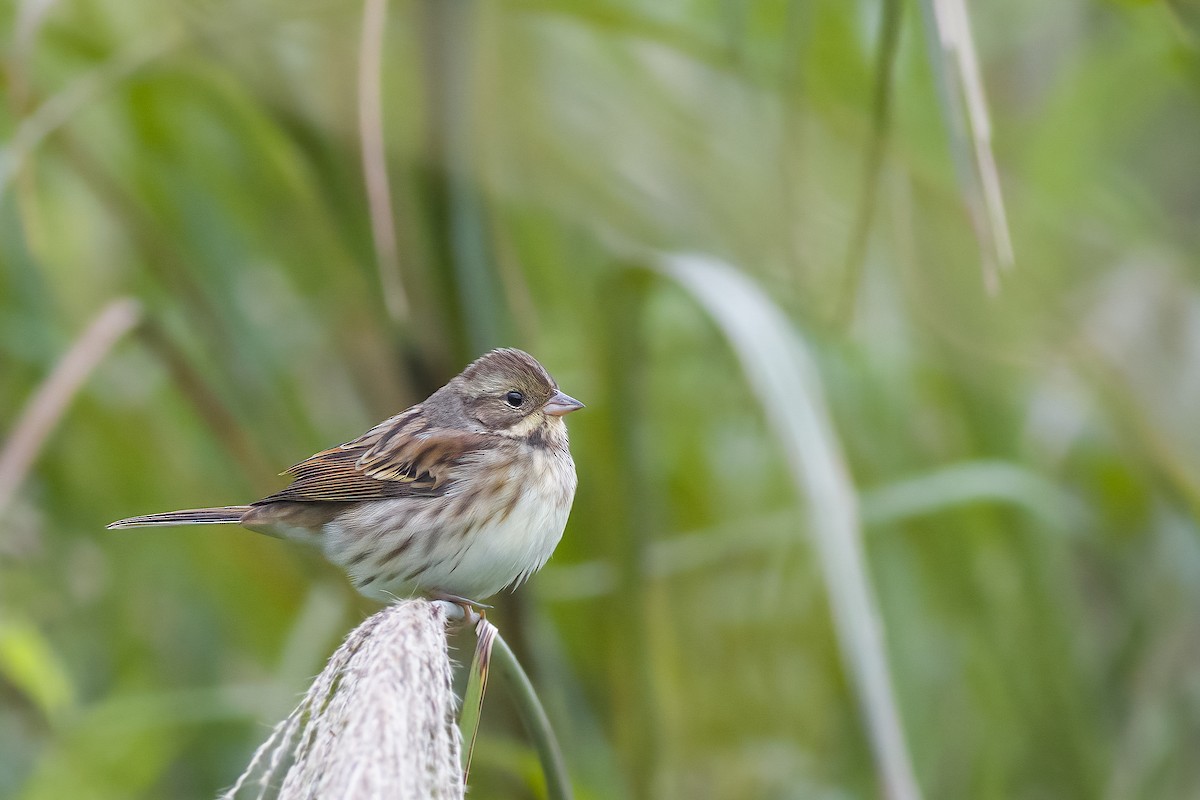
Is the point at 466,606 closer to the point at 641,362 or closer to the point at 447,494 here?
the point at 447,494

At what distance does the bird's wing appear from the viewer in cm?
219

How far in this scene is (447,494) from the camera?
2.17m

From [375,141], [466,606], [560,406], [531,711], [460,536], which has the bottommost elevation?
[531,711]

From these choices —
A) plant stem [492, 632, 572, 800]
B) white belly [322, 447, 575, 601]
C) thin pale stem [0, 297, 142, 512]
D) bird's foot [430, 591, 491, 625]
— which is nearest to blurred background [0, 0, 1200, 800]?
thin pale stem [0, 297, 142, 512]

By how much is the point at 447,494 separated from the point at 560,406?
25 cm

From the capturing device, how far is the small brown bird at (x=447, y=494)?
2031 millimetres

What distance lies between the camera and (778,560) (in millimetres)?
2742

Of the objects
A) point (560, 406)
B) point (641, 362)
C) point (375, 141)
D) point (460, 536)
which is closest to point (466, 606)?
point (460, 536)

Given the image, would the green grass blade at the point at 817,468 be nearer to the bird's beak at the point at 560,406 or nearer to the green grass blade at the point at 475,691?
the bird's beak at the point at 560,406

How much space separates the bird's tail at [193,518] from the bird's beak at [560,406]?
52cm

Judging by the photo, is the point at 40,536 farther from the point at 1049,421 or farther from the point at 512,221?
the point at 1049,421

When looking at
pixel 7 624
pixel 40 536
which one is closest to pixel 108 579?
pixel 40 536

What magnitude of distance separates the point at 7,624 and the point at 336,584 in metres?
0.66

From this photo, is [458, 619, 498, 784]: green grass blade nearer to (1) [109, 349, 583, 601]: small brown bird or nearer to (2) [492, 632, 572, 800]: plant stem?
(2) [492, 632, 572, 800]: plant stem
